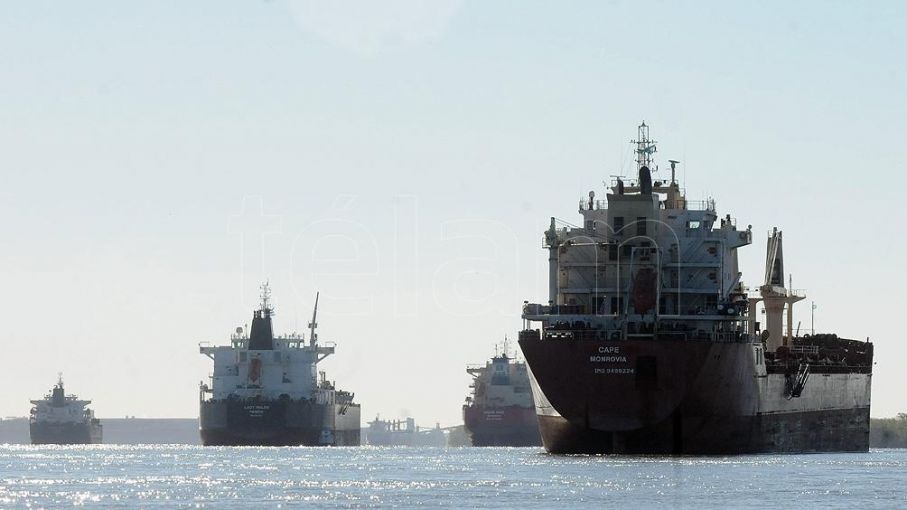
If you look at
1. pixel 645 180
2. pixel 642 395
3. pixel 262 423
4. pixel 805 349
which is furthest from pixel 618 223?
pixel 262 423

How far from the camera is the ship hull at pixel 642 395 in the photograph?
88.2 m

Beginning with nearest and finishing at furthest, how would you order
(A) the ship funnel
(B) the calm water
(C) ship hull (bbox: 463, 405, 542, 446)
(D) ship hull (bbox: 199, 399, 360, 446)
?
(B) the calm water, (A) the ship funnel, (D) ship hull (bbox: 199, 399, 360, 446), (C) ship hull (bbox: 463, 405, 542, 446)

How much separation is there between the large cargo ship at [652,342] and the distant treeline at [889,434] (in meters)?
85.4

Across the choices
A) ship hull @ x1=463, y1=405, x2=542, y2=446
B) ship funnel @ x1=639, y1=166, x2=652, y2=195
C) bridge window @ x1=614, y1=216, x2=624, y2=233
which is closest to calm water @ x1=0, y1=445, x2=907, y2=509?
bridge window @ x1=614, y1=216, x2=624, y2=233

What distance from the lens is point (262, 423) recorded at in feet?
491

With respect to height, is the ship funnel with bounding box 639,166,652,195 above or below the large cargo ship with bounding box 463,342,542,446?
above

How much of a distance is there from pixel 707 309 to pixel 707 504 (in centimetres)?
3279

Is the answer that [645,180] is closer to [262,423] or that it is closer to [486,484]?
[486,484]

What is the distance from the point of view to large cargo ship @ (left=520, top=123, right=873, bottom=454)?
88438 millimetres

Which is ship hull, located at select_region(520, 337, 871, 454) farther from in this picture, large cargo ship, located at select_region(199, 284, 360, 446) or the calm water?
large cargo ship, located at select_region(199, 284, 360, 446)

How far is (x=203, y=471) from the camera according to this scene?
8850cm

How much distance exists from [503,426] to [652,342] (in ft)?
275

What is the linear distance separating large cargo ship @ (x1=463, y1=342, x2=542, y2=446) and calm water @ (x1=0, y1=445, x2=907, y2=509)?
7126 centimetres

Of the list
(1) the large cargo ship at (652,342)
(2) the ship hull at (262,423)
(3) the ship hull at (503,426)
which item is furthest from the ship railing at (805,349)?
(3) the ship hull at (503,426)
